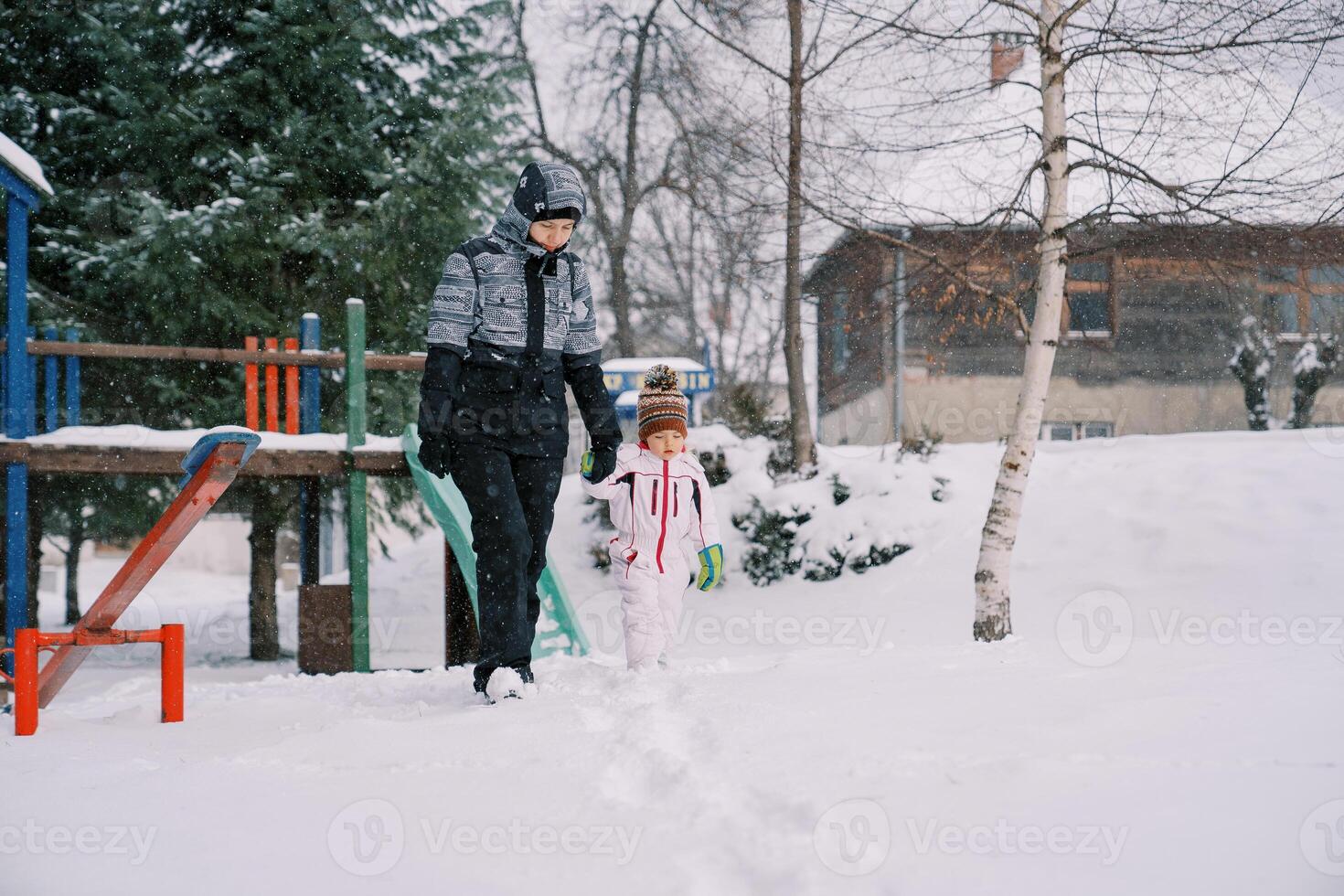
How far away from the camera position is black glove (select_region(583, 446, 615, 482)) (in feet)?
13.1

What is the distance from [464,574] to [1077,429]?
46.8 feet

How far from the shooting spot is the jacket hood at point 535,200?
3.59m

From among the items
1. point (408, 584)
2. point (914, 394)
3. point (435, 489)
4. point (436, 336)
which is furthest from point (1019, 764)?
point (914, 394)

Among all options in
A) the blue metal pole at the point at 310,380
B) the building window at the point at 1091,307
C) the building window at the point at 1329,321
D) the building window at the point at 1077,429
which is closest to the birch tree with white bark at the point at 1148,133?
the blue metal pole at the point at 310,380

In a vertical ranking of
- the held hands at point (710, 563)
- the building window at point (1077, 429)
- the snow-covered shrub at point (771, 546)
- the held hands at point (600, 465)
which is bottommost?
the snow-covered shrub at point (771, 546)

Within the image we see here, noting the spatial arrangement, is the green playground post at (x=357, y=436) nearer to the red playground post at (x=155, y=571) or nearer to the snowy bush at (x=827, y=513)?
the red playground post at (x=155, y=571)

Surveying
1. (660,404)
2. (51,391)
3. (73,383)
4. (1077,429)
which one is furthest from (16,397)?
(1077,429)

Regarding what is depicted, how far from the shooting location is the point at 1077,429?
17641 millimetres

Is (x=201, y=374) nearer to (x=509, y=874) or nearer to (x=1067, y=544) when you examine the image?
(x=1067, y=544)

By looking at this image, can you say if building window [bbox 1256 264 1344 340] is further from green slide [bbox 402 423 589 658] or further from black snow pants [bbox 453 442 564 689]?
black snow pants [bbox 453 442 564 689]

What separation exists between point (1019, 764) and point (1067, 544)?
7.85m

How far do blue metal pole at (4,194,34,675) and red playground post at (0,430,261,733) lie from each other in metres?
3.85

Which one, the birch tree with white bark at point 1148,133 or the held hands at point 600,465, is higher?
the birch tree with white bark at point 1148,133

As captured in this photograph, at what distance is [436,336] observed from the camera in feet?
11.5
